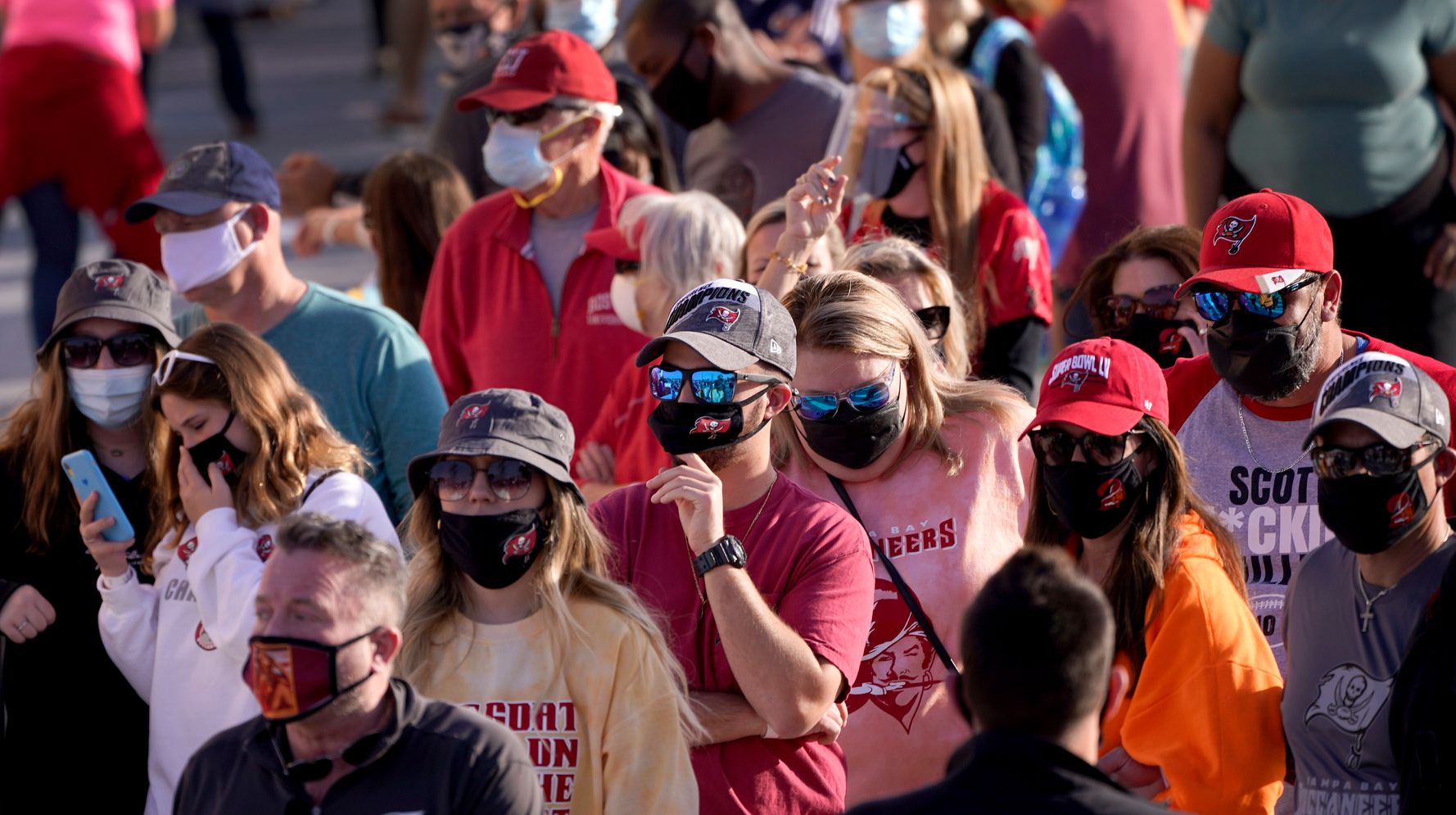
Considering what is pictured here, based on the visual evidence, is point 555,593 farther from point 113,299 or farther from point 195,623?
point 113,299

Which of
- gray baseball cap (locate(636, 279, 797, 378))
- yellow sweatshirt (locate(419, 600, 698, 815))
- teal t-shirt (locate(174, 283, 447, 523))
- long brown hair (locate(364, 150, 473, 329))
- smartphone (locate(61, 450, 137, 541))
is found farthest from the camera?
long brown hair (locate(364, 150, 473, 329))

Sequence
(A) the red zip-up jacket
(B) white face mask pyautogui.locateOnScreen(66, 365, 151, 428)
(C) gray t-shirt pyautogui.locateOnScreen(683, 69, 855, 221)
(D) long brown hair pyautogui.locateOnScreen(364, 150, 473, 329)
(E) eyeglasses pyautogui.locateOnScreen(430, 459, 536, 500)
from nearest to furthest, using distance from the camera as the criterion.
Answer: (E) eyeglasses pyautogui.locateOnScreen(430, 459, 536, 500) < (B) white face mask pyautogui.locateOnScreen(66, 365, 151, 428) < (A) the red zip-up jacket < (D) long brown hair pyautogui.locateOnScreen(364, 150, 473, 329) < (C) gray t-shirt pyautogui.locateOnScreen(683, 69, 855, 221)

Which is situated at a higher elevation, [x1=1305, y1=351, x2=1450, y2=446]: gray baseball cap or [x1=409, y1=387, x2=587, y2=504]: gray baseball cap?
[x1=1305, y1=351, x2=1450, y2=446]: gray baseball cap

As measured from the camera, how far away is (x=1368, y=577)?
3.57 metres

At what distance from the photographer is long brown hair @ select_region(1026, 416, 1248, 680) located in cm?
370

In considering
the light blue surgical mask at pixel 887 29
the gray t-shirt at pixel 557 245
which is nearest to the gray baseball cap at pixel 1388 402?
the gray t-shirt at pixel 557 245

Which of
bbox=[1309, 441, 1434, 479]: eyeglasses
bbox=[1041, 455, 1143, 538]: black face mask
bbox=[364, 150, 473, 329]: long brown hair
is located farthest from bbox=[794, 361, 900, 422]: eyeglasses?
bbox=[364, 150, 473, 329]: long brown hair

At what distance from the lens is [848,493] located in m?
4.31

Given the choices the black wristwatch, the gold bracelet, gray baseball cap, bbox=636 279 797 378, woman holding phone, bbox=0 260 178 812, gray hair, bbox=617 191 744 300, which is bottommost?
woman holding phone, bbox=0 260 178 812

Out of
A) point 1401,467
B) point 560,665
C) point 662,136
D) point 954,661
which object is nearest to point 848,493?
point 954,661

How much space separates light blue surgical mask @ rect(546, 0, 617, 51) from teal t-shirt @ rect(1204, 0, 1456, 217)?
3020mm

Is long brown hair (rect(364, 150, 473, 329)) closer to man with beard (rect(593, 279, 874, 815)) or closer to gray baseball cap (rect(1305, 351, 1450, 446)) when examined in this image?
man with beard (rect(593, 279, 874, 815))

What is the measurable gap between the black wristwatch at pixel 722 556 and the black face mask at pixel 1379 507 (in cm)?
113

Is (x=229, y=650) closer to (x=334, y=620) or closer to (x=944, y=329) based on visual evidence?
(x=334, y=620)
